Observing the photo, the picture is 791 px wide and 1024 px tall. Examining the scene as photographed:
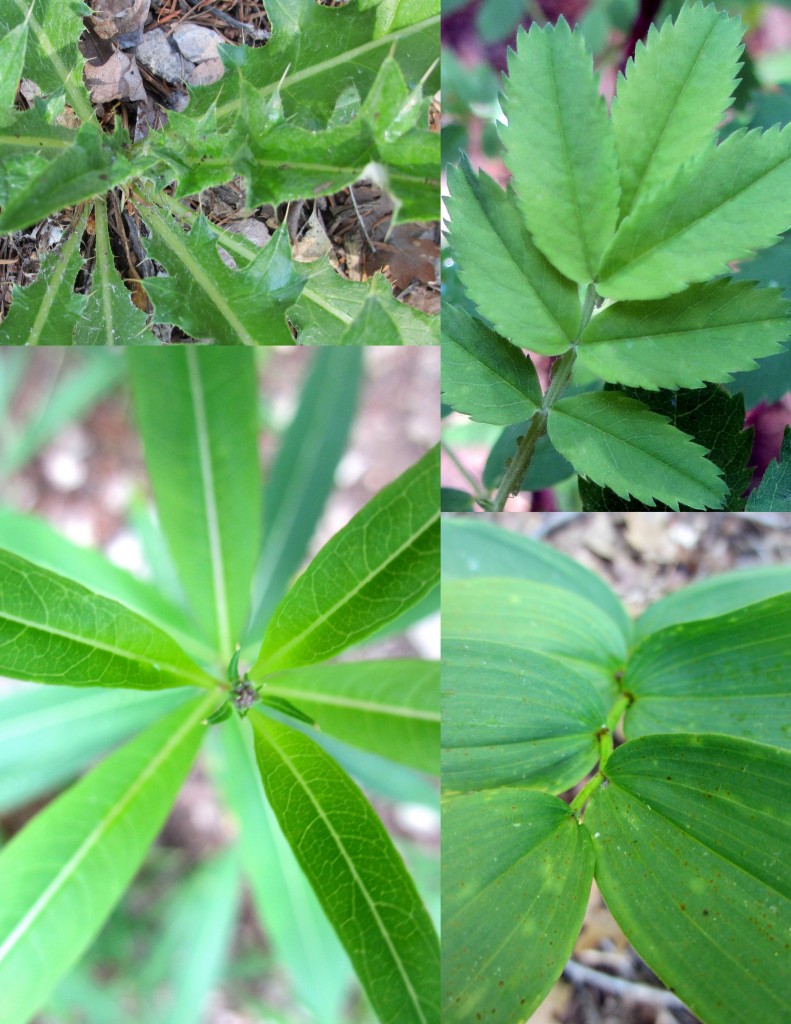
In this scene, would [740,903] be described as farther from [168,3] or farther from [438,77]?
[168,3]

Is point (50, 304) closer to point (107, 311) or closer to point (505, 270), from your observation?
point (107, 311)

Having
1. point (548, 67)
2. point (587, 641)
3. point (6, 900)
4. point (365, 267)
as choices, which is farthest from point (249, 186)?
point (6, 900)

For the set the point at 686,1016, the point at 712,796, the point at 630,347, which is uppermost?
the point at 630,347

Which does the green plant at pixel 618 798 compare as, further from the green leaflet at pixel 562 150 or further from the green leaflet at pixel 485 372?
the green leaflet at pixel 562 150

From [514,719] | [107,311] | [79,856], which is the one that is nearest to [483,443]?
[514,719]

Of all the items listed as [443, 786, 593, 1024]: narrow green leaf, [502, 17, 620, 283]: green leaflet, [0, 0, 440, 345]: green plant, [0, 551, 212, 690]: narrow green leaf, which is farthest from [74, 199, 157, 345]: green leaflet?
[443, 786, 593, 1024]: narrow green leaf
